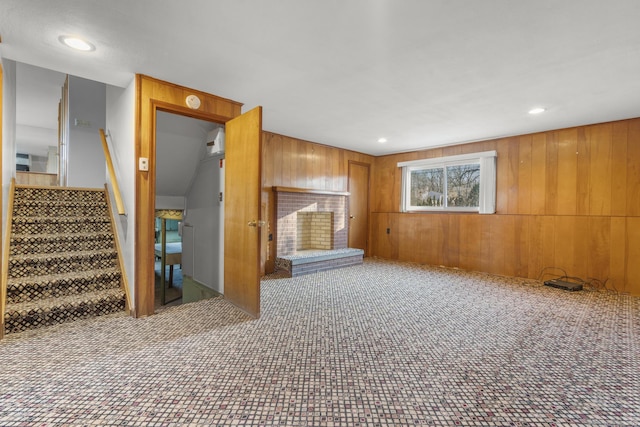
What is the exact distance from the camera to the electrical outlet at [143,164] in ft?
8.59

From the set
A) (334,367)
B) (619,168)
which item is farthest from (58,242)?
(619,168)

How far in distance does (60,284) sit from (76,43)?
6.63 ft

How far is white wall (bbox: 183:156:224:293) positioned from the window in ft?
12.3

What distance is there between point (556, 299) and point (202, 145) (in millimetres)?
4751

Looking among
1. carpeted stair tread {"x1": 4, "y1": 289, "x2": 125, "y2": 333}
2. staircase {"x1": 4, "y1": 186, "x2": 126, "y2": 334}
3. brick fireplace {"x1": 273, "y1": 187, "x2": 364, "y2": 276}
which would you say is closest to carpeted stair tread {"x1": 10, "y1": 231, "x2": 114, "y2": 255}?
staircase {"x1": 4, "y1": 186, "x2": 126, "y2": 334}

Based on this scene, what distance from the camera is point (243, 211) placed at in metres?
2.80

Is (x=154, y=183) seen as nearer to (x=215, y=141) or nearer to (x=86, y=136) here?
(x=215, y=141)

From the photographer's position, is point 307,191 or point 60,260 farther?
point 307,191

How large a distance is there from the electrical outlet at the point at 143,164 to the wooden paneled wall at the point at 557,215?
4.54 meters

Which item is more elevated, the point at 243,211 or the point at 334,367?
the point at 243,211

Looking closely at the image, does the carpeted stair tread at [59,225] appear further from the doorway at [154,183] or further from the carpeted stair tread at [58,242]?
the doorway at [154,183]

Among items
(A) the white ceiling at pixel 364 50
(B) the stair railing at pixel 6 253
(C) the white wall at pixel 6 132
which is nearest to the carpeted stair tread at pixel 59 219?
(B) the stair railing at pixel 6 253

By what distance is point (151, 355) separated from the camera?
195cm

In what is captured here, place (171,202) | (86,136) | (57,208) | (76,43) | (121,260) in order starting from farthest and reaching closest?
(86,136) < (171,202) < (57,208) < (121,260) < (76,43)
